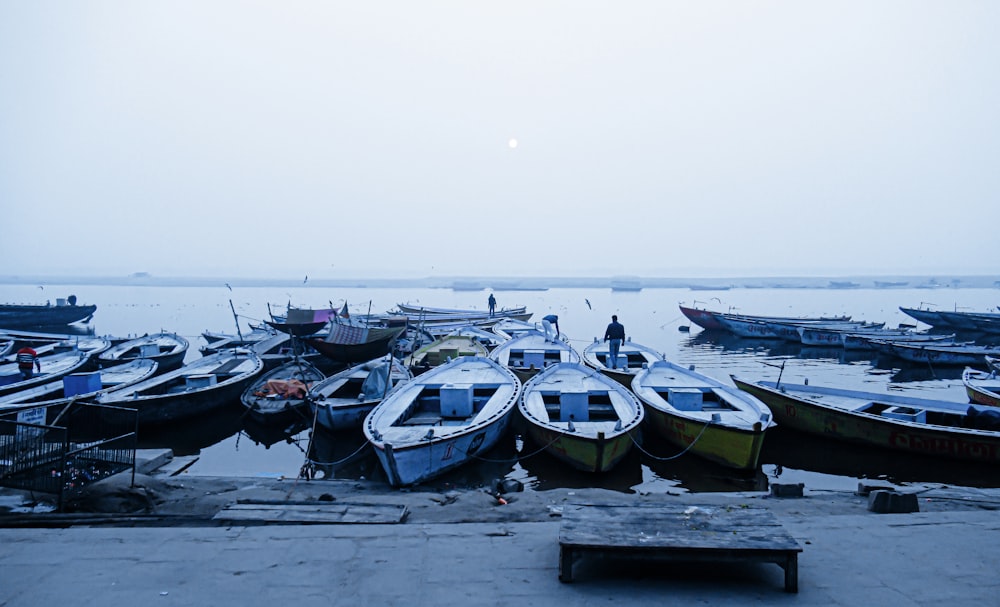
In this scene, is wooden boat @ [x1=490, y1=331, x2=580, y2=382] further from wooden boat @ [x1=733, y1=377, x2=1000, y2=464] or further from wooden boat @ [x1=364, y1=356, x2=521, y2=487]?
wooden boat @ [x1=733, y1=377, x2=1000, y2=464]

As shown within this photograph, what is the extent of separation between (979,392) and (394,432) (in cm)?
1885

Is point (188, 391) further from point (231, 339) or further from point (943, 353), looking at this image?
point (943, 353)

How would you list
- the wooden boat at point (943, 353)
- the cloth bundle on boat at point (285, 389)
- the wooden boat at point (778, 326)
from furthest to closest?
the wooden boat at point (778, 326) < the wooden boat at point (943, 353) < the cloth bundle on boat at point (285, 389)

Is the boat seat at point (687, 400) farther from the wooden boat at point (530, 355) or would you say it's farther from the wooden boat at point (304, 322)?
the wooden boat at point (304, 322)

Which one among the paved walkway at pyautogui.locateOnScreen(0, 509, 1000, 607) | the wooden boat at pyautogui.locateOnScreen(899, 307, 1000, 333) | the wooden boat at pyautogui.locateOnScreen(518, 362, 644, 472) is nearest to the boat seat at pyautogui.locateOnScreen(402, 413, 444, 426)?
the wooden boat at pyautogui.locateOnScreen(518, 362, 644, 472)

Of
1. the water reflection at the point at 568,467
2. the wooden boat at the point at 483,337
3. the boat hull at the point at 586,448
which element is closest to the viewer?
the boat hull at the point at 586,448

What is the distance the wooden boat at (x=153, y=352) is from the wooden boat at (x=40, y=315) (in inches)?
1235

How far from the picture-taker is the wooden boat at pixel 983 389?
16.0 metres

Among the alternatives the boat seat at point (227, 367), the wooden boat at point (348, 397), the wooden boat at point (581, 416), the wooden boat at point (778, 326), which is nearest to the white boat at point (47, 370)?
the boat seat at point (227, 367)

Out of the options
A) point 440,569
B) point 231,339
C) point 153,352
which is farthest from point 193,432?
point 231,339

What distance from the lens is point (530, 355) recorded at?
2305 centimetres

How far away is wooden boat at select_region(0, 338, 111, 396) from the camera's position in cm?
1759

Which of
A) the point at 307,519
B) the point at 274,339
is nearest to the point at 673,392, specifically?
→ the point at 307,519

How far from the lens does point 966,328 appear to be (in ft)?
150
